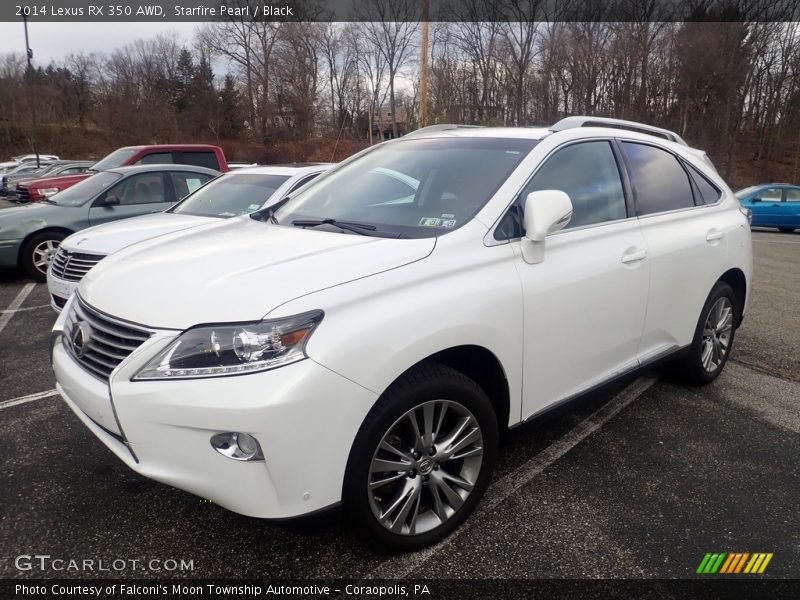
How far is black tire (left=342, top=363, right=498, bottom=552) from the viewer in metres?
1.97

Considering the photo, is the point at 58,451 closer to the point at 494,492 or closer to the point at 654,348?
the point at 494,492

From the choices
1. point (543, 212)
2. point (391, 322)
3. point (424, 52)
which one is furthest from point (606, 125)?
point (424, 52)

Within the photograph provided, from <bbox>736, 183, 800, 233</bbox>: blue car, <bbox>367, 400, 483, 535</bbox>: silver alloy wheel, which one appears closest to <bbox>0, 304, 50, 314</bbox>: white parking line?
<bbox>367, 400, 483, 535</bbox>: silver alloy wheel

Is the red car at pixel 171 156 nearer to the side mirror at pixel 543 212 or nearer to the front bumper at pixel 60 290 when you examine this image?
the front bumper at pixel 60 290

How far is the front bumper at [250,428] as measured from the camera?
1788mm

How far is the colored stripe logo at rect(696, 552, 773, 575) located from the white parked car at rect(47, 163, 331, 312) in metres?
3.77

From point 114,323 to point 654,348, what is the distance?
9.60ft

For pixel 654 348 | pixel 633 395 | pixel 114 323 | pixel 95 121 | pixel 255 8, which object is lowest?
pixel 633 395

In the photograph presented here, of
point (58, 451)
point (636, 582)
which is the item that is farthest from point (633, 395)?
point (58, 451)

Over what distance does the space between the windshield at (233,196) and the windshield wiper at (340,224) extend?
3320 mm

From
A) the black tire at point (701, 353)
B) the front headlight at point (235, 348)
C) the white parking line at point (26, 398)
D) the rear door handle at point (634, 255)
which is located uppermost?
the rear door handle at point (634, 255)

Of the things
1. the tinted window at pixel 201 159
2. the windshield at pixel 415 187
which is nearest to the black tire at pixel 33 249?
the tinted window at pixel 201 159

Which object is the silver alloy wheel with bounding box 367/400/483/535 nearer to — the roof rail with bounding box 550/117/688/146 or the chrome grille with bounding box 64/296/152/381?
the chrome grille with bounding box 64/296/152/381

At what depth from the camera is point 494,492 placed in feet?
9.05
